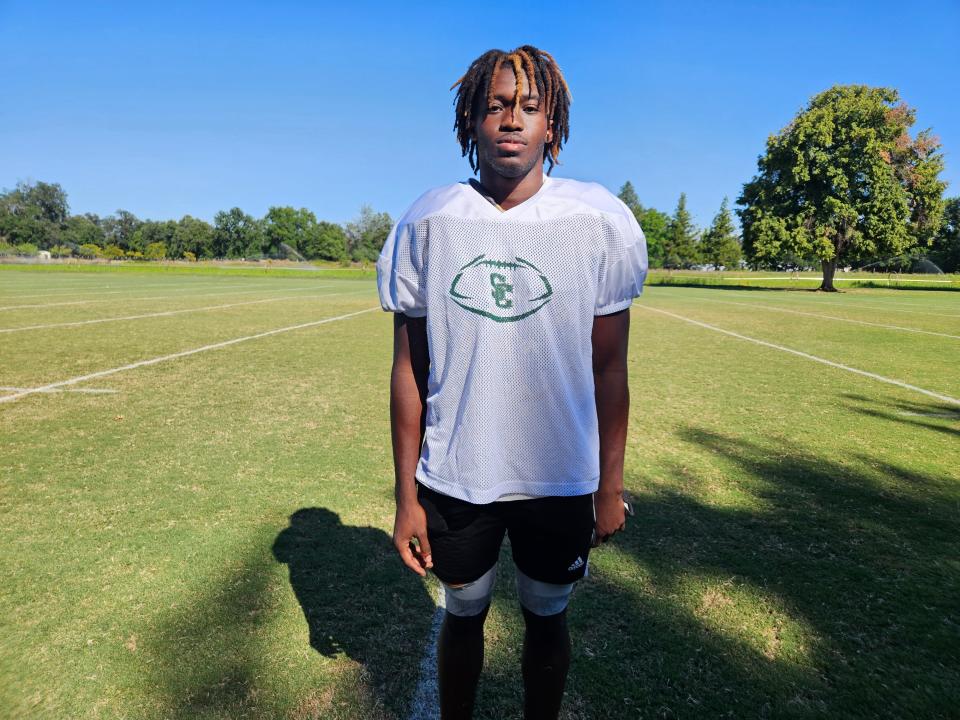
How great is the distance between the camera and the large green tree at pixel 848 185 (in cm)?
3781

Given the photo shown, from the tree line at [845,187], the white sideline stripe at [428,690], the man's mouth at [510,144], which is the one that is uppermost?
the tree line at [845,187]

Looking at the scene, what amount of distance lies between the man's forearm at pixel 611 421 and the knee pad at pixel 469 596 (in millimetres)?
460

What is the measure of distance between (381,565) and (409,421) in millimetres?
1766

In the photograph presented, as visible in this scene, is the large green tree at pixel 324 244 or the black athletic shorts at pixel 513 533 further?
the large green tree at pixel 324 244

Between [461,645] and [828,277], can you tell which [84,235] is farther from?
[461,645]

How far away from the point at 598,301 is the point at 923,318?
21348 millimetres

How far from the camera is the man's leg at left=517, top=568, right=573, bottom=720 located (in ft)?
5.89

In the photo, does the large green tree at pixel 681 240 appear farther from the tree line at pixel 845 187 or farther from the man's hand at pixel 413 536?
the man's hand at pixel 413 536

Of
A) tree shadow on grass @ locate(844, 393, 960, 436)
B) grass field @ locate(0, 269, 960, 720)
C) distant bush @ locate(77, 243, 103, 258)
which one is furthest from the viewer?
distant bush @ locate(77, 243, 103, 258)

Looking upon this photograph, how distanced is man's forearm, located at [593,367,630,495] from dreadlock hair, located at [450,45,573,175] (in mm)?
723

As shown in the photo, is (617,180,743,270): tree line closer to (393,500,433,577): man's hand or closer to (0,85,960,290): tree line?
(0,85,960,290): tree line

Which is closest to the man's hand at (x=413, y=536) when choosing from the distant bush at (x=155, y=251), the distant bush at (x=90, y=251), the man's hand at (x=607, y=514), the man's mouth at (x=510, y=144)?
the man's hand at (x=607, y=514)

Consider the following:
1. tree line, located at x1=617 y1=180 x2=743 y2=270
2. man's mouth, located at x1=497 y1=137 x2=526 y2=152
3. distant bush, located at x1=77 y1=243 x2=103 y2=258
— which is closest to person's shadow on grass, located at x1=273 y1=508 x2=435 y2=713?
man's mouth, located at x1=497 y1=137 x2=526 y2=152

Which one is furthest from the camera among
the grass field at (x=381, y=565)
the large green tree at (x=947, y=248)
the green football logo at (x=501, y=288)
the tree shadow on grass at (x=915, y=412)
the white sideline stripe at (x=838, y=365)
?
the large green tree at (x=947, y=248)
